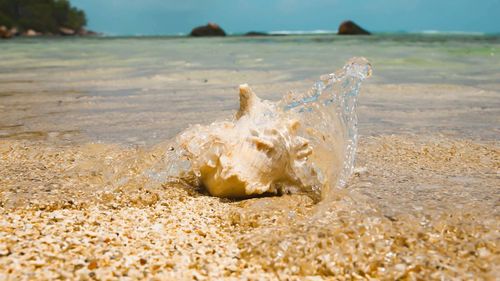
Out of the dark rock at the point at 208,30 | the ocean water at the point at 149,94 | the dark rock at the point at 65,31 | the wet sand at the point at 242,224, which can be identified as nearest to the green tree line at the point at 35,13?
the dark rock at the point at 65,31

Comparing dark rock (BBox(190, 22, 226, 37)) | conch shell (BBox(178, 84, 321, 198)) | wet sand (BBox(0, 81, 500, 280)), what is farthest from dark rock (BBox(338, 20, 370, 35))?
conch shell (BBox(178, 84, 321, 198))

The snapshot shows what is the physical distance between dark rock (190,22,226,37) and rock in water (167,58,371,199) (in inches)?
2231

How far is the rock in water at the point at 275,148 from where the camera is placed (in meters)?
2.06

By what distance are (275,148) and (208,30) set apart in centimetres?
5728

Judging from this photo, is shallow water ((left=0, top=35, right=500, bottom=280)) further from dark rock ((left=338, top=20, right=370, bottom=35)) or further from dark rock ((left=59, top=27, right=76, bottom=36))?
dark rock ((left=59, top=27, right=76, bottom=36))

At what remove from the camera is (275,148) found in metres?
2.09

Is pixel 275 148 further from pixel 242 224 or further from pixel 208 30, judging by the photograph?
pixel 208 30

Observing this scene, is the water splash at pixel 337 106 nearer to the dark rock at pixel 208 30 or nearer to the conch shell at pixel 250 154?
the conch shell at pixel 250 154

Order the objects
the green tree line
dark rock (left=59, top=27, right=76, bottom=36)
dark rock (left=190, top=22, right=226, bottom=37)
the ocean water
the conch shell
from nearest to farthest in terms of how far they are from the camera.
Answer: the conch shell
the ocean water
dark rock (left=190, top=22, right=226, bottom=37)
the green tree line
dark rock (left=59, top=27, right=76, bottom=36)

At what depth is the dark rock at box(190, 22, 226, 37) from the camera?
57.5 meters

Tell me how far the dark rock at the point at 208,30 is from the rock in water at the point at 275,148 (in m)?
56.7

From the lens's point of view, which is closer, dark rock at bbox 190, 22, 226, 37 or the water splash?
the water splash

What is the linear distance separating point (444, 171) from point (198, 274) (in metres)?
1.71

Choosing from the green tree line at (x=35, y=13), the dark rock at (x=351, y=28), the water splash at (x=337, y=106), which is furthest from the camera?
the green tree line at (x=35, y=13)
